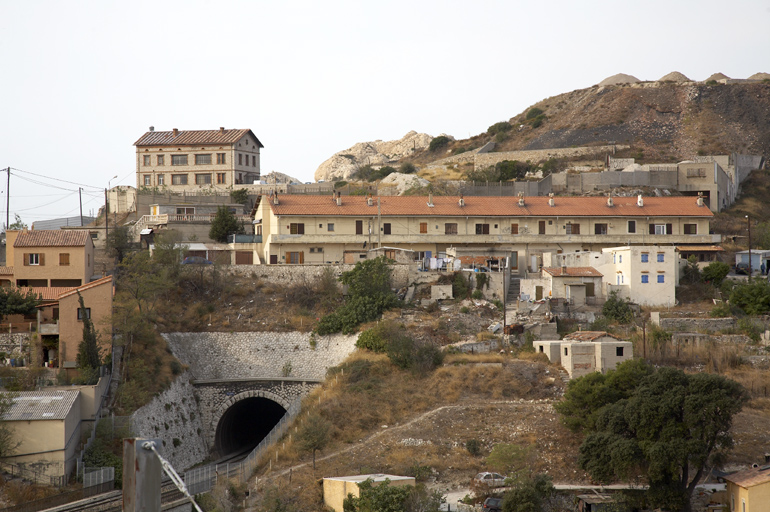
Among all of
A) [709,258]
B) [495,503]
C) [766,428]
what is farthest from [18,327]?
[709,258]

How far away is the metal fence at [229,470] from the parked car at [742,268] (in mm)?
32440

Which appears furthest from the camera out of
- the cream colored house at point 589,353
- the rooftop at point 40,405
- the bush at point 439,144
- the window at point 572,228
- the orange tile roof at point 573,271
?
the bush at point 439,144

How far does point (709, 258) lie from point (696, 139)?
38275 mm

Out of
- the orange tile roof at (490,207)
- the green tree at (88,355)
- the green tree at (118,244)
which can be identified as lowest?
the green tree at (88,355)

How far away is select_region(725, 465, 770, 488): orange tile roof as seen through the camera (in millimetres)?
31734

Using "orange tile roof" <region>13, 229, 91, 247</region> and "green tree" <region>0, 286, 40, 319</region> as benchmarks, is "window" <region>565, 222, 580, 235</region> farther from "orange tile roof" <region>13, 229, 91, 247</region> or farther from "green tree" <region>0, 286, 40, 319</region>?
"green tree" <region>0, 286, 40, 319</region>

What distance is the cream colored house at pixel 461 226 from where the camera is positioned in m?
58.0

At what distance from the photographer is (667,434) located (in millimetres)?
33531

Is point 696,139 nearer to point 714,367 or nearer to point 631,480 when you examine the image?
point 714,367

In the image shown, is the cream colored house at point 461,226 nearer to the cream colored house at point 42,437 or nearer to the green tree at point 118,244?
the green tree at point 118,244

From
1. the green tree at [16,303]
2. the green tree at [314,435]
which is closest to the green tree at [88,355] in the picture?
the green tree at [16,303]

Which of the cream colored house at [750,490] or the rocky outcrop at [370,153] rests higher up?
the rocky outcrop at [370,153]

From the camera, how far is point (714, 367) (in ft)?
144

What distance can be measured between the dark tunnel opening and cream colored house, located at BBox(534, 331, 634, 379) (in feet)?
55.3
